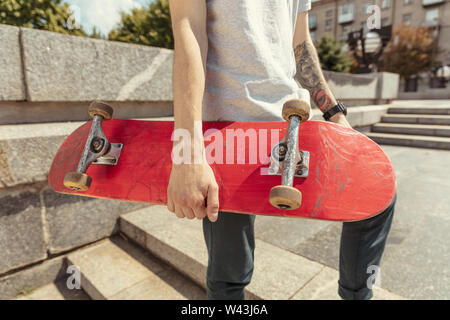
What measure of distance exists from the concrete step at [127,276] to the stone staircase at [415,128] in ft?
20.8

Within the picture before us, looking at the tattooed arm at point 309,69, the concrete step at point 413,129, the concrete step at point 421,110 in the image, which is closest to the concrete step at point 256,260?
the tattooed arm at point 309,69

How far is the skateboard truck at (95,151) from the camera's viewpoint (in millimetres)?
977

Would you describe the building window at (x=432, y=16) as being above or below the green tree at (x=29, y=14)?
above

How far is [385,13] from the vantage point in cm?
3441

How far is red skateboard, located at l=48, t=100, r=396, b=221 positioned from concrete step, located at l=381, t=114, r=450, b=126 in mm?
7637

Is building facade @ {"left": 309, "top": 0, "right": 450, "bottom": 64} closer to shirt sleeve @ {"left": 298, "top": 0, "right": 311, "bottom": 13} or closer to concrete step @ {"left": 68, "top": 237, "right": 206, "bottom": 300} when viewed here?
shirt sleeve @ {"left": 298, "top": 0, "right": 311, "bottom": 13}

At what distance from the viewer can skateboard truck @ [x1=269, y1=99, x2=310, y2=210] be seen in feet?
2.52

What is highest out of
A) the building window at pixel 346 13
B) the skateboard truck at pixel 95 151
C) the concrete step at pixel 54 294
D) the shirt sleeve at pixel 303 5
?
the building window at pixel 346 13

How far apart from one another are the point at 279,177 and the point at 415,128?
734 centimetres

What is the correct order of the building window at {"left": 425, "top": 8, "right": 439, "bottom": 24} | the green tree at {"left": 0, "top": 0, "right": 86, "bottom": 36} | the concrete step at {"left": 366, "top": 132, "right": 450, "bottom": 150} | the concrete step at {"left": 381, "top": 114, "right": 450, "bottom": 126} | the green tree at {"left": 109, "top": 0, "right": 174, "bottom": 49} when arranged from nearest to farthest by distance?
1. the concrete step at {"left": 366, "top": 132, "right": 450, "bottom": 150}
2. the concrete step at {"left": 381, "top": 114, "right": 450, "bottom": 126}
3. the green tree at {"left": 0, "top": 0, "right": 86, "bottom": 36}
4. the green tree at {"left": 109, "top": 0, "right": 174, "bottom": 49}
5. the building window at {"left": 425, "top": 8, "right": 439, "bottom": 24}

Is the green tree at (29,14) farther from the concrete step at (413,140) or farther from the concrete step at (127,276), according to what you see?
the concrete step at (413,140)

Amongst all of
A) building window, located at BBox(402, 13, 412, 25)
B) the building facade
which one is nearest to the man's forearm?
the building facade

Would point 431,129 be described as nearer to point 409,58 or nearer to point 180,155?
point 180,155
